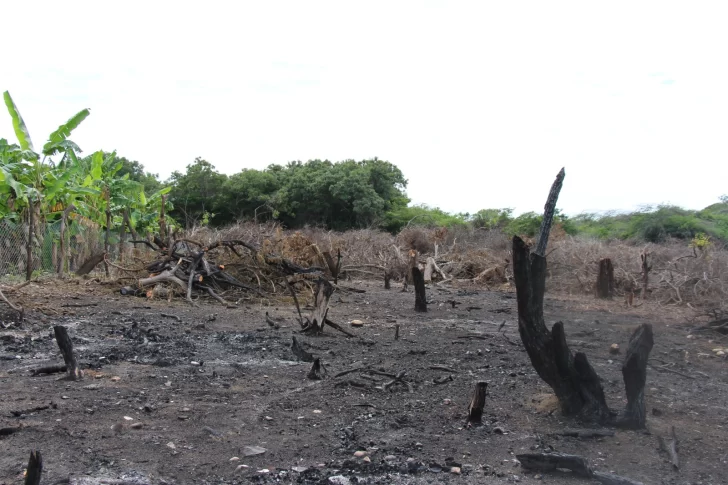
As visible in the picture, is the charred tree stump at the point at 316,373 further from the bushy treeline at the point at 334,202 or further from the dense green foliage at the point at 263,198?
the bushy treeline at the point at 334,202

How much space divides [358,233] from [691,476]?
19338 mm

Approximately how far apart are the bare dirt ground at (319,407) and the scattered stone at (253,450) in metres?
0.03

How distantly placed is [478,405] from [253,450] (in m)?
1.64

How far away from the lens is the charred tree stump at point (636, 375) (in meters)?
4.62

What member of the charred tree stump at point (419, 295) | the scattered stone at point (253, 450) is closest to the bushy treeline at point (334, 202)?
the charred tree stump at point (419, 295)

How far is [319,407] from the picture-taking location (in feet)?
17.5

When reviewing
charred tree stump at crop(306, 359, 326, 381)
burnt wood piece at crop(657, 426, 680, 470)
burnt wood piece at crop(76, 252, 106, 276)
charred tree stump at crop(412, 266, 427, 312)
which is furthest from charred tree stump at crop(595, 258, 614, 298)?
burnt wood piece at crop(76, 252, 106, 276)

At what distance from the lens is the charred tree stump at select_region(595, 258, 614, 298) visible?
13.2m

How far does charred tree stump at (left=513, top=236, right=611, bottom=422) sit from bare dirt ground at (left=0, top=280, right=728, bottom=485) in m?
0.22

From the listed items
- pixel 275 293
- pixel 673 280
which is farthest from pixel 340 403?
pixel 673 280

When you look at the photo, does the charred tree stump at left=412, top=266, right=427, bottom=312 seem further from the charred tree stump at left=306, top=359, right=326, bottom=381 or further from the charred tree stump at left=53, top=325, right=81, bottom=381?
the charred tree stump at left=53, top=325, right=81, bottom=381

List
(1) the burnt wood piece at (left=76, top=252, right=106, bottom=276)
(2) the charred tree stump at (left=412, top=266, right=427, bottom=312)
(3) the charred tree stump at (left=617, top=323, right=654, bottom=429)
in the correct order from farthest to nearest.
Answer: (1) the burnt wood piece at (left=76, top=252, right=106, bottom=276), (2) the charred tree stump at (left=412, top=266, right=427, bottom=312), (3) the charred tree stump at (left=617, top=323, right=654, bottom=429)

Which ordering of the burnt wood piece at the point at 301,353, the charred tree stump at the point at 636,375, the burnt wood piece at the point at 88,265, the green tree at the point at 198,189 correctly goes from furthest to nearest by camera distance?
the green tree at the point at 198,189, the burnt wood piece at the point at 88,265, the burnt wood piece at the point at 301,353, the charred tree stump at the point at 636,375

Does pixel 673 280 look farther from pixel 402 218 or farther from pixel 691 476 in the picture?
pixel 402 218
